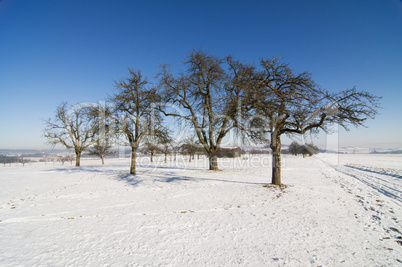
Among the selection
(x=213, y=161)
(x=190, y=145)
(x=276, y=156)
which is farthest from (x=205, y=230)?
(x=190, y=145)

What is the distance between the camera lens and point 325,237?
15.0 feet

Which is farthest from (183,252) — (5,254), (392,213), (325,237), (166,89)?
(166,89)

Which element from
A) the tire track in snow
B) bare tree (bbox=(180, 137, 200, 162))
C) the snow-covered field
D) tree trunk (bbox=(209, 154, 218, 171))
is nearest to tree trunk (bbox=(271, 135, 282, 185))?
the snow-covered field

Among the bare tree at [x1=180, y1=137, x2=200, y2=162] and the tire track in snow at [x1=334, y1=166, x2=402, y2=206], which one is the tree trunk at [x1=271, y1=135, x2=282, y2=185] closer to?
the tire track in snow at [x1=334, y1=166, x2=402, y2=206]

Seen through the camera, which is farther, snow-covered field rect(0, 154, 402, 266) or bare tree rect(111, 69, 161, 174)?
bare tree rect(111, 69, 161, 174)

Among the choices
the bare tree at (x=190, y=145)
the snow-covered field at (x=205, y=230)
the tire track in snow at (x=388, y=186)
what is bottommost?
the tire track in snow at (x=388, y=186)

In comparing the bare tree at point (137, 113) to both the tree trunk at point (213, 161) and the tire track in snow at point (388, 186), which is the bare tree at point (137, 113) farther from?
the tire track in snow at point (388, 186)

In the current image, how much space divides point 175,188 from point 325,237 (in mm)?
7838

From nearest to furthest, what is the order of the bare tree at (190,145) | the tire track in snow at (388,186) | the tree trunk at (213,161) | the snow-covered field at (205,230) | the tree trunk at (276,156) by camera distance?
the snow-covered field at (205,230) → the tire track in snow at (388,186) → the tree trunk at (276,156) → the tree trunk at (213,161) → the bare tree at (190,145)

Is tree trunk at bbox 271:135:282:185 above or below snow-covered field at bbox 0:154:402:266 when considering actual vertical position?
above

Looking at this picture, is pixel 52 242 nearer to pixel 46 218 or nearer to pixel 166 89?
pixel 46 218

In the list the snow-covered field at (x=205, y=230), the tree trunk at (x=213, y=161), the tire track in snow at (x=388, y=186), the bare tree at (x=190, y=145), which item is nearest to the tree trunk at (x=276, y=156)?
the snow-covered field at (x=205, y=230)

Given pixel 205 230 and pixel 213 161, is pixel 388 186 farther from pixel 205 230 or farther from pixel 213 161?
pixel 205 230

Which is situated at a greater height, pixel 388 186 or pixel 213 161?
pixel 213 161
